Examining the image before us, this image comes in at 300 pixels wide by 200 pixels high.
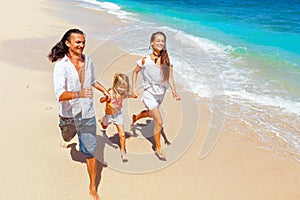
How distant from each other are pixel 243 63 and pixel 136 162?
7.36 metres

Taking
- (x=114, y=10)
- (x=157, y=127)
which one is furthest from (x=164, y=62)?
(x=114, y=10)

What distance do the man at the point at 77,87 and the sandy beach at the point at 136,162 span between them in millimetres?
562

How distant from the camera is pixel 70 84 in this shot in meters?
3.69

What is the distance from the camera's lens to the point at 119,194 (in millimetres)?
4078

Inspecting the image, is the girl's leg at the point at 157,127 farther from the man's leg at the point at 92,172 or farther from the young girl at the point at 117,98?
the man's leg at the point at 92,172

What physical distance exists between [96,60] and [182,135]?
4.65m

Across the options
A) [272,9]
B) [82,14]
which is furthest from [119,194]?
[272,9]

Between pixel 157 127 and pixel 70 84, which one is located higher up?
pixel 70 84

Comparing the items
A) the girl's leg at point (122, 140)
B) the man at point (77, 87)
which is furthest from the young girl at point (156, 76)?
the man at point (77, 87)

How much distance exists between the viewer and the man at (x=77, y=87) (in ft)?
11.7

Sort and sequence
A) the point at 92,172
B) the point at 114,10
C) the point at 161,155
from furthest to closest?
the point at 114,10, the point at 161,155, the point at 92,172

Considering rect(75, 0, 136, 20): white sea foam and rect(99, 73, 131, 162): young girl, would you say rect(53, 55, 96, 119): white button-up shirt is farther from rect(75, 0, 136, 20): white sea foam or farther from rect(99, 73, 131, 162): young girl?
rect(75, 0, 136, 20): white sea foam

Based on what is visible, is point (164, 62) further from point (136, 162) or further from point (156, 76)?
point (136, 162)

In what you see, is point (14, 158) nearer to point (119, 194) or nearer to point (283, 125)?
point (119, 194)
